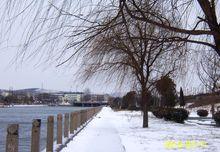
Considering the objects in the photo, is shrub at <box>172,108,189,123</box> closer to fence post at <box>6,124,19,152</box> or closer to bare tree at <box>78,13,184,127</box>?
bare tree at <box>78,13,184,127</box>

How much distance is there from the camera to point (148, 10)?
8.41 meters

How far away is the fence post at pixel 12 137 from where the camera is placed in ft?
30.5

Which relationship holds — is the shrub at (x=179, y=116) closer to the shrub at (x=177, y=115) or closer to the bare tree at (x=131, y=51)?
the shrub at (x=177, y=115)

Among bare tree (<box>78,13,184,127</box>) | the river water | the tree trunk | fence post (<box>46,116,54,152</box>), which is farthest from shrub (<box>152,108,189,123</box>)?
the tree trunk

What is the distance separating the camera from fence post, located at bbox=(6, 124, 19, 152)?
9.29 metres

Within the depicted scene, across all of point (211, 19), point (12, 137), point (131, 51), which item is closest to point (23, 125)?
point (131, 51)

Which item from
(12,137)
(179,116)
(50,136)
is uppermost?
(179,116)

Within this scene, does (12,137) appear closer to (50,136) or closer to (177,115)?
(50,136)

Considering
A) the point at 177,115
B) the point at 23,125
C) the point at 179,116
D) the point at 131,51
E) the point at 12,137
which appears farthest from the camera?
the point at 23,125

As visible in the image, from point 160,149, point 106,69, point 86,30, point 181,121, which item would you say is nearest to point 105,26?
point 86,30

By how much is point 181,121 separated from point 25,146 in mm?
19509

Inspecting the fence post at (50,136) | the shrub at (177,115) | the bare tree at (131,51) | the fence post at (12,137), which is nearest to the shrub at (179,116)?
the shrub at (177,115)

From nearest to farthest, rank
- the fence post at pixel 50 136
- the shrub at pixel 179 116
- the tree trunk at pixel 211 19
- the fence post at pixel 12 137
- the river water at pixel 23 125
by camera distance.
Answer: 1. the tree trunk at pixel 211 19
2. the fence post at pixel 12 137
3. the fence post at pixel 50 136
4. the river water at pixel 23 125
5. the shrub at pixel 179 116

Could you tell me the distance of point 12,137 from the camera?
369 inches
